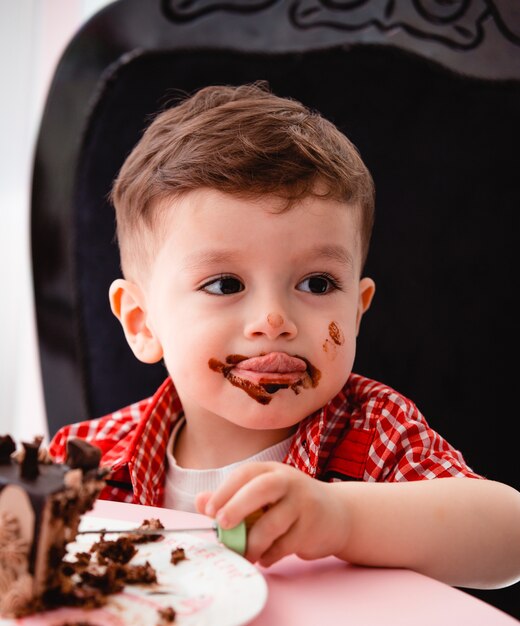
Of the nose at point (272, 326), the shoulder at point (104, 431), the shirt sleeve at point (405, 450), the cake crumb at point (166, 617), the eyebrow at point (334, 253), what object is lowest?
the shoulder at point (104, 431)

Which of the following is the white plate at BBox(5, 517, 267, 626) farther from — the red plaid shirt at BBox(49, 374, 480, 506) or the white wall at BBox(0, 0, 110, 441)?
the white wall at BBox(0, 0, 110, 441)

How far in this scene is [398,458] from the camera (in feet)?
3.05

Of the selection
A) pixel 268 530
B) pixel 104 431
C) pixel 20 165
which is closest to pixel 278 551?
pixel 268 530

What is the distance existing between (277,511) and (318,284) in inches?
13.6

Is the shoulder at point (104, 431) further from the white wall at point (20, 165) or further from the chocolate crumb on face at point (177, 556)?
the white wall at point (20, 165)

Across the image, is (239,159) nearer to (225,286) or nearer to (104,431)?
(225,286)

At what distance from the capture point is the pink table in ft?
1.82

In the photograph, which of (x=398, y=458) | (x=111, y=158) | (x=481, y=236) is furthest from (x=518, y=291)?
(x=111, y=158)

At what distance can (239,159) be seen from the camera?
0.92 m

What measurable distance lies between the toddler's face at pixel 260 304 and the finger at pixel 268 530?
25cm

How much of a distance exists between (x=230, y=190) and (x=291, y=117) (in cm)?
16

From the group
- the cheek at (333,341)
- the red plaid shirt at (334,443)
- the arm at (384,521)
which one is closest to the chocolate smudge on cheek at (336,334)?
the cheek at (333,341)

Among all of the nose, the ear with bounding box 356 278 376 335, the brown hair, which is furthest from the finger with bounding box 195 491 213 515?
the ear with bounding box 356 278 376 335

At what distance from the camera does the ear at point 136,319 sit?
42.7 inches
